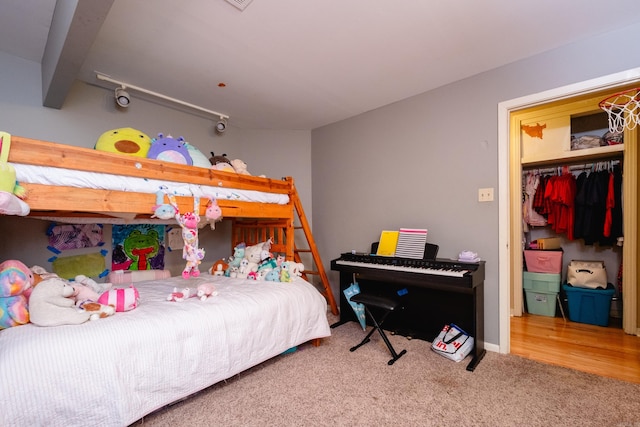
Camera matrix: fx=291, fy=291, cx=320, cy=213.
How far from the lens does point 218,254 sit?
3598 mm

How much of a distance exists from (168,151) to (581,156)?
156 inches

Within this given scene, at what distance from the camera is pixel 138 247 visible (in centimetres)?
290

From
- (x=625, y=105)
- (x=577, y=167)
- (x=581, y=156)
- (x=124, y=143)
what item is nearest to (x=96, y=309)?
(x=124, y=143)

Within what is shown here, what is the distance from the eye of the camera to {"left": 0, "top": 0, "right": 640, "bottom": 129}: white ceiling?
1669 millimetres

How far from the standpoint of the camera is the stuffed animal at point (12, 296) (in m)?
1.38

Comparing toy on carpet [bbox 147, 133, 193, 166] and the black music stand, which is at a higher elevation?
toy on carpet [bbox 147, 133, 193, 166]

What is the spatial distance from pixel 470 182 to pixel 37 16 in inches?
128

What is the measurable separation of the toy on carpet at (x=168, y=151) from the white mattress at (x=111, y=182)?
0.66 feet

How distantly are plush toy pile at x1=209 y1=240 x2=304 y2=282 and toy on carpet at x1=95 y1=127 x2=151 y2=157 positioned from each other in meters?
1.21

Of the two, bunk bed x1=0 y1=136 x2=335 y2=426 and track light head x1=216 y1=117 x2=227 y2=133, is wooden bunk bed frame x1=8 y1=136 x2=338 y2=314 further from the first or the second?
track light head x1=216 y1=117 x2=227 y2=133

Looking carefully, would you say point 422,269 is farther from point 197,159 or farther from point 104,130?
point 104,130

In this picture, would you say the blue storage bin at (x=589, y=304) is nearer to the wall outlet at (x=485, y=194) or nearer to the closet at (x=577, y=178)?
the closet at (x=577, y=178)

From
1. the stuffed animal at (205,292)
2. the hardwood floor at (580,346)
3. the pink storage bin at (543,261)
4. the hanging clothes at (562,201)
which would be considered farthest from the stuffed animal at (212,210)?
the hanging clothes at (562,201)

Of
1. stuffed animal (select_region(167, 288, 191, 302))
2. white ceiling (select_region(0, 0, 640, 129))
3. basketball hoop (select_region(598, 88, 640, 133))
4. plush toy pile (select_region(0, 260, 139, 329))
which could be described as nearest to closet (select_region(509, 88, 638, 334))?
basketball hoop (select_region(598, 88, 640, 133))
